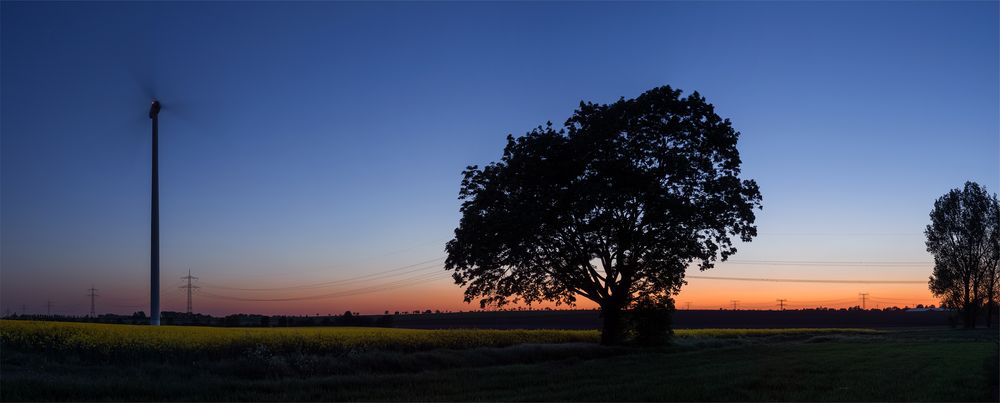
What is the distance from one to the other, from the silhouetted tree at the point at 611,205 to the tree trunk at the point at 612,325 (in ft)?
0.19

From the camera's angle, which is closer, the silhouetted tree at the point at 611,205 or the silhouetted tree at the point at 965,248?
the silhouetted tree at the point at 611,205

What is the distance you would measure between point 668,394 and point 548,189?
20.7 meters

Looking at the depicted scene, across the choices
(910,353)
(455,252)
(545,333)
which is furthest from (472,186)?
(910,353)

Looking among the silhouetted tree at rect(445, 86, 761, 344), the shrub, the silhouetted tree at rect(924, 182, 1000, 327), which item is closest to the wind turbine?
the silhouetted tree at rect(445, 86, 761, 344)

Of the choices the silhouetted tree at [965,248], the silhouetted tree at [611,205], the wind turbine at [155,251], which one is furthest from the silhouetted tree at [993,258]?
the wind turbine at [155,251]

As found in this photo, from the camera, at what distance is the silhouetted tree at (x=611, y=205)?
125 feet

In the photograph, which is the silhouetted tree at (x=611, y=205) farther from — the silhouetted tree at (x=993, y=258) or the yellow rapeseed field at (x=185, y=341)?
the silhouetted tree at (x=993, y=258)

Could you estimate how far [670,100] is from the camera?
1547 inches

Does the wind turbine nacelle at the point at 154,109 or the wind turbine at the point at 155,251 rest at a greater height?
the wind turbine nacelle at the point at 154,109

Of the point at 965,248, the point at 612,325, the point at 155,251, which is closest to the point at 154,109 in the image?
the point at 155,251

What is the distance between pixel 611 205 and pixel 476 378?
17.0m

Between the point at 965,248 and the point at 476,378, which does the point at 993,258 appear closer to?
the point at 965,248

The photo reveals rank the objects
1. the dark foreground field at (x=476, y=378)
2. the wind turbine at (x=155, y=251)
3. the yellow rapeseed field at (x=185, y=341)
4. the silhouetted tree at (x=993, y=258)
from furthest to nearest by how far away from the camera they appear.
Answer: the silhouetted tree at (x=993, y=258)
the wind turbine at (x=155, y=251)
the yellow rapeseed field at (x=185, y=341)
the dark foreground field at (x=476, y=378)

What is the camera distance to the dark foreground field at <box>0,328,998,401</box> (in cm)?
1912
